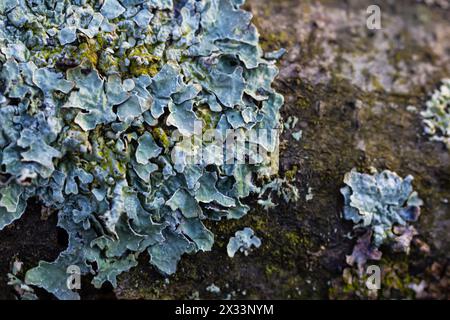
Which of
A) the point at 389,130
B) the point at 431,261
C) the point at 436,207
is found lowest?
the point at 431,261

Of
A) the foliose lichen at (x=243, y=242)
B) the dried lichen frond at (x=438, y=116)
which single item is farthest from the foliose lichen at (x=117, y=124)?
the dried lichen frond at (x=438, y=116)

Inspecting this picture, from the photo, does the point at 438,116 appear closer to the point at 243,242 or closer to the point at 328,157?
the point at 328,157

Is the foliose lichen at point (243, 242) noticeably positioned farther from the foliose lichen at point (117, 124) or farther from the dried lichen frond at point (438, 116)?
the dried lichen frond at point (438, 116)

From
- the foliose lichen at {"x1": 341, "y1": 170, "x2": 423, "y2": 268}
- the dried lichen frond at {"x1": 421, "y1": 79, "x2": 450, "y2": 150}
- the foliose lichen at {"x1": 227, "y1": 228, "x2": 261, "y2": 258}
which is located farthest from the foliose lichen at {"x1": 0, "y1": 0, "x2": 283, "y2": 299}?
the dried lichen frond at {"x1": 421, "y1": 79, "x2": 450, "y2": 150}

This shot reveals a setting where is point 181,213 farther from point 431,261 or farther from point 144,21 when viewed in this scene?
point 431,261

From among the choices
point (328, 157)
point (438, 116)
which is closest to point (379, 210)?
point (328, 157)

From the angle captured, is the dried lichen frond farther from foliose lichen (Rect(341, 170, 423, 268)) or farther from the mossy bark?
foliose lichen (Rect(341, 170, 423, 268))
